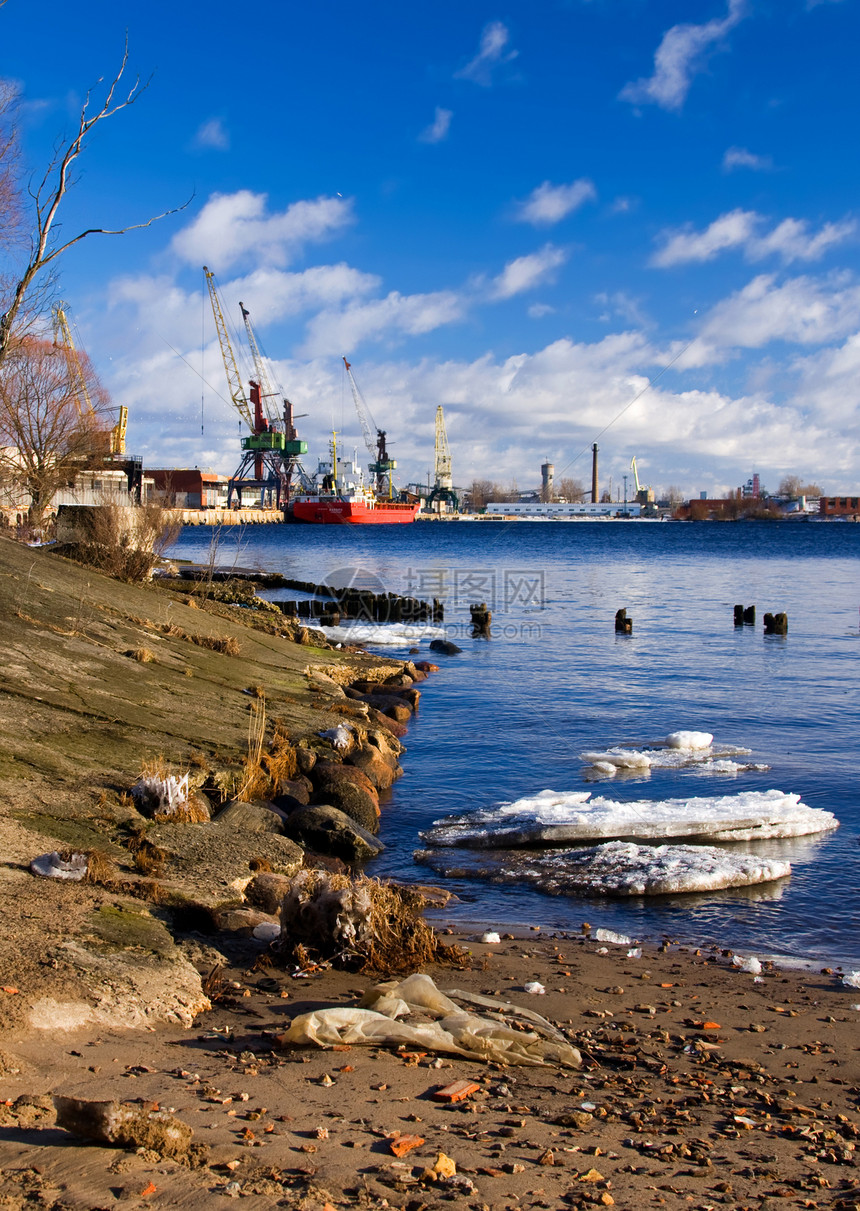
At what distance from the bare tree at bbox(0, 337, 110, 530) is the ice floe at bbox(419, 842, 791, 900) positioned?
→ 26.9m

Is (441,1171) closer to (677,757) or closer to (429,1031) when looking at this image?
(429,1031)

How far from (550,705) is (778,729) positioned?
430cm

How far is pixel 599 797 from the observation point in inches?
469

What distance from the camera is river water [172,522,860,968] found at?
8242 millimetres

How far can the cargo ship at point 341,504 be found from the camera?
137 m

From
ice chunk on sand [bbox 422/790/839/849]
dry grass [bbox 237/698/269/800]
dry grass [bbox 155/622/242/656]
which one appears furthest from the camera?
dry grass [bbox 155/622/242/656]

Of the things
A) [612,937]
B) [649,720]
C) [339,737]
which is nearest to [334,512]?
[649,720]

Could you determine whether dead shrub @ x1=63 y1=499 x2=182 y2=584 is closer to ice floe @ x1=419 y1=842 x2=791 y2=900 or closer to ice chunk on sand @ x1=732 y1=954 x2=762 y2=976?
ice floe @ x1=419 y1=842 x2=791 y2=900

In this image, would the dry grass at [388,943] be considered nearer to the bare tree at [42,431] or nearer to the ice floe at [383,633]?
the ice floe at [383,633]

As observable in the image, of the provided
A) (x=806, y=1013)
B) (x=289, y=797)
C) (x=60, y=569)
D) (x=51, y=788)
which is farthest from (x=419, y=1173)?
(x=60, y=569)

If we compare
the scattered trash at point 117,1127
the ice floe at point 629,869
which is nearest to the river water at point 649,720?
the ice floe at point 629,869

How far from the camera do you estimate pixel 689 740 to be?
14.9 m

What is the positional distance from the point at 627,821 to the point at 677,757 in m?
4.12

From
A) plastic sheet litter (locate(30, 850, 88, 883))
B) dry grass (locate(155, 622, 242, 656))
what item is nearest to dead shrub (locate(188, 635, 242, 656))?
dry grass (locate(155, 622, 242, 656))
